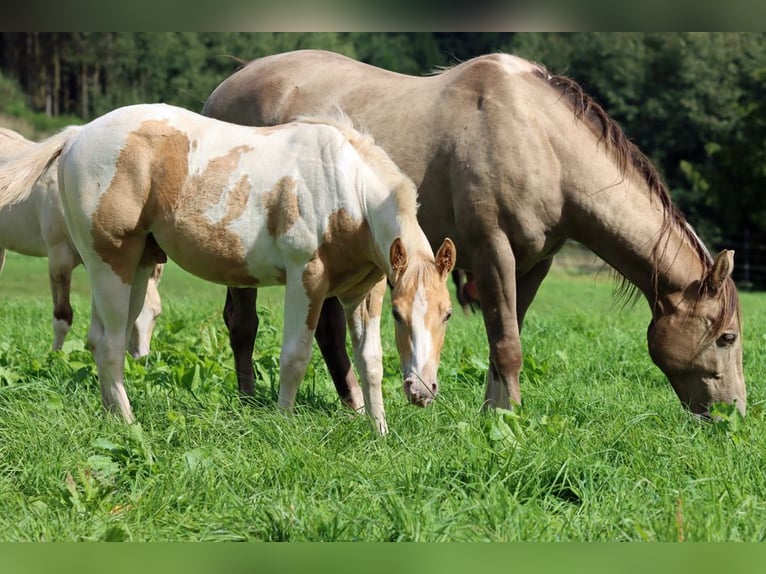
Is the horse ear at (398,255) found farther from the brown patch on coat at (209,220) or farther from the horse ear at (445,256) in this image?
the brown patch on coat at (209,220)

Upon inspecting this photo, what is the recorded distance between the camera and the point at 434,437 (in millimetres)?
A: 4113

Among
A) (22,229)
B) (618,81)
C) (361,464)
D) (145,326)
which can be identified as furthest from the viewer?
(618,81)

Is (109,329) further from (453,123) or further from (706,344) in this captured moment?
(706,344)

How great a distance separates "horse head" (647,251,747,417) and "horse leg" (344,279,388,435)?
61.6 inches

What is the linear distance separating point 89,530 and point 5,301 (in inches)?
290

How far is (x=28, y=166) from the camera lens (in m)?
4.96

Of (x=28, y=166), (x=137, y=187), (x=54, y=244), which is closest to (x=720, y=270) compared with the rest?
(x=137, y=187)

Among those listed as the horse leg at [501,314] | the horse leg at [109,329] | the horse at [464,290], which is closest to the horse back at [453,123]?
the horse leg at [501,314]

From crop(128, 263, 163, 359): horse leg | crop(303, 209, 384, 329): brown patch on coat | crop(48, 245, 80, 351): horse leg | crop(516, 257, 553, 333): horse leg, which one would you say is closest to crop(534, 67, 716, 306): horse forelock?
crop(516, 257, 553, 333): horse leg

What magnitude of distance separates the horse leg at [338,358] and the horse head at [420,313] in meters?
1.33

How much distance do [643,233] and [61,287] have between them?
14.9ft

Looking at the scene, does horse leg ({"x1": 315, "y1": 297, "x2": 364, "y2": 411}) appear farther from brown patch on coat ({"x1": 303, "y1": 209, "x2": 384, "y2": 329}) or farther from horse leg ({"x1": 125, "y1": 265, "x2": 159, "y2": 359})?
horse leg ({"x1": 125, "y1": 265, "x2": 159, "y2": 359})

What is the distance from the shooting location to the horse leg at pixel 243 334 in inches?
216

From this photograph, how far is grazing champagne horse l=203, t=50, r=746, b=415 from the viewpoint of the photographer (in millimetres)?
4973
